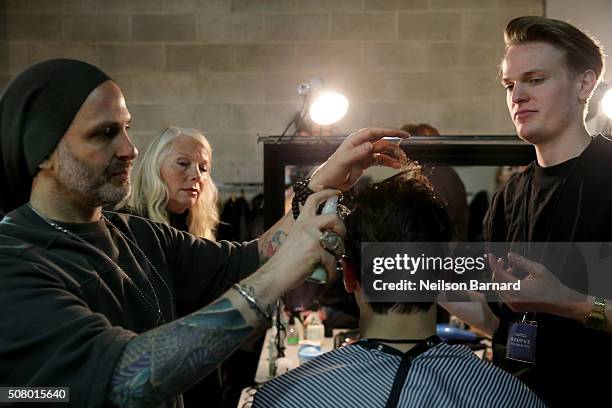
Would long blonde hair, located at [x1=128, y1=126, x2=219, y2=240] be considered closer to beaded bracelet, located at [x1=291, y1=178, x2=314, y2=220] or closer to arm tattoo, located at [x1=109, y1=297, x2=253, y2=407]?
beaded bracelet, located at [x1=291, y1=178, x2=314, y2=220]

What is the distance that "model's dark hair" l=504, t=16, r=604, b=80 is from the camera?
1547 millimetres

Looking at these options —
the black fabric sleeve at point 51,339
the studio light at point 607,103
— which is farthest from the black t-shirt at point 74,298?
the studio light at point 607,103

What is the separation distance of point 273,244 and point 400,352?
483 millimetres

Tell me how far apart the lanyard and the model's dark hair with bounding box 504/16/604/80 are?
2.80 ft

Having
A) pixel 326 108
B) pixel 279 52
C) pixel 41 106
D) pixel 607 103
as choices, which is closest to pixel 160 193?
pixel 326 108

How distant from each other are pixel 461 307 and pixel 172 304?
0.84 m

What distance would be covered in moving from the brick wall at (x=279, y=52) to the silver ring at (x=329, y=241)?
3296mm

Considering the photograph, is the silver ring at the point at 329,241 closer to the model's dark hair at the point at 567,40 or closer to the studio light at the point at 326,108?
the model's dark hair at the point at 567,40

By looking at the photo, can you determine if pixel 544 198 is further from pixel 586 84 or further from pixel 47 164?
pixel 47 164

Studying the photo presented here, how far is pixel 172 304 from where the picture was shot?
4.64 feet

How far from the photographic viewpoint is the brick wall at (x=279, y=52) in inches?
170

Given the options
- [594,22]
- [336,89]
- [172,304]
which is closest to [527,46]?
[172,304]

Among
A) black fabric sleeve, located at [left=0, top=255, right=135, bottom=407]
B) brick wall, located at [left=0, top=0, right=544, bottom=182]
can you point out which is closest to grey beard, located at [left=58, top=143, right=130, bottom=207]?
black fabric sleeve, located at [left=0, top=255, right=135, bottom=407]

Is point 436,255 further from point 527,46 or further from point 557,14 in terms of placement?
point 557,14
